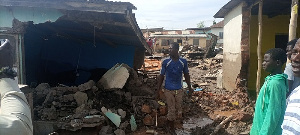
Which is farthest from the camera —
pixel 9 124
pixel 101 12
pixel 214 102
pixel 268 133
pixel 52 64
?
pixel 52 64

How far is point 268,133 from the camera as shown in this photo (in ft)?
7.73

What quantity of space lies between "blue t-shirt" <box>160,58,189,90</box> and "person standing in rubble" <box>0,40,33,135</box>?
4.00 meters

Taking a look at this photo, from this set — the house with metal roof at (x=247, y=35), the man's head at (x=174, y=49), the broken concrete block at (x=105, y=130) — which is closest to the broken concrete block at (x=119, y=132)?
the broken concrete block at (x=105, y=130)

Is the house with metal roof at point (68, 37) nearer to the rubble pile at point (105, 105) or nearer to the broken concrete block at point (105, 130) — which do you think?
the rubble pile at point (105, 105)

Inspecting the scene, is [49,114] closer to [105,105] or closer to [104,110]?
[104,110]

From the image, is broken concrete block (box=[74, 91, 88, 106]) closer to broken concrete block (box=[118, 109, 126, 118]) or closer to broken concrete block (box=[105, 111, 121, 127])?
broken concrete block (box=[105, 111, 121, 127])

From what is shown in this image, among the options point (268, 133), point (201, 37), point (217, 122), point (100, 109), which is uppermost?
point (201, 37)

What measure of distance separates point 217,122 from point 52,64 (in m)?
6.50

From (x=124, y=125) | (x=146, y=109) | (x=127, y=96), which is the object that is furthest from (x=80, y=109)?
(x=146, y=109)

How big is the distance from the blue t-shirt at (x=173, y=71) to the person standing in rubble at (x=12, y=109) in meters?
4.00

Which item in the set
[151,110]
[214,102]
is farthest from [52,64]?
[214,102]

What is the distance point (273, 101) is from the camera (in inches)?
93.0

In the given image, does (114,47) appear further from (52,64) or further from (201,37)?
(201,37)

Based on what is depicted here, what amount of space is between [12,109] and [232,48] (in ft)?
27.8
